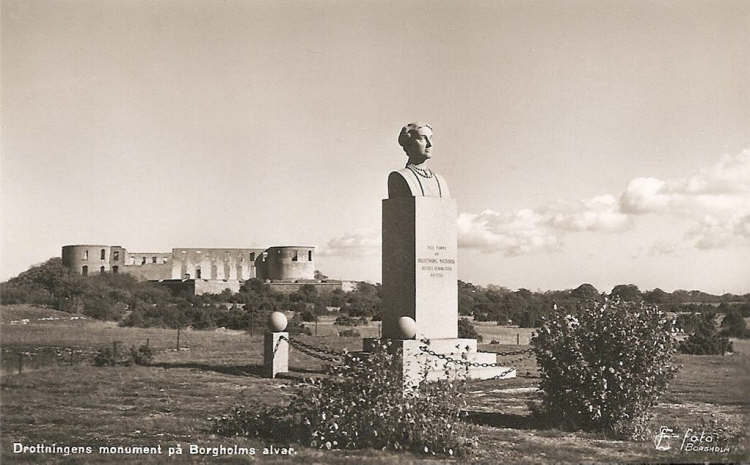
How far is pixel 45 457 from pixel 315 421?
7.74ft

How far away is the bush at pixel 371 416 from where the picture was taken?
24.3 ft

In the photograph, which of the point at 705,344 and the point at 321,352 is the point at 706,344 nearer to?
the point at 705,344

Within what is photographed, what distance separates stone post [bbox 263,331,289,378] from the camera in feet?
41.8

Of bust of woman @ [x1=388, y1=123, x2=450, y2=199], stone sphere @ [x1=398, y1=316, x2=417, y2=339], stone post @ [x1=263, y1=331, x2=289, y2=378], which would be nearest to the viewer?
stone sphere @ [x1=398, y1=316, x2=417, y2=339]

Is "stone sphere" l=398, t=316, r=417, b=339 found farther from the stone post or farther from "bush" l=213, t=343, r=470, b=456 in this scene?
"bush" l=213, t=343, r=470, b=456

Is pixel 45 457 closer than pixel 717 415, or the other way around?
pixel 45 457

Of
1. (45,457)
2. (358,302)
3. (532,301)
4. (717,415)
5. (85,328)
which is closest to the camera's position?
(45,457)

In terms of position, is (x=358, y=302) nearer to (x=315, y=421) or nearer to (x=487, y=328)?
(x=487, y=328)

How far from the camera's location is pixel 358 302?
42.7 metres

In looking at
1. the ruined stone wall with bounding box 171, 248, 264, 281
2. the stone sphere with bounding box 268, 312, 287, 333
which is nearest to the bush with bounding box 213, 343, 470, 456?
the stone sphere with bounding box 268, 312, 287, 333

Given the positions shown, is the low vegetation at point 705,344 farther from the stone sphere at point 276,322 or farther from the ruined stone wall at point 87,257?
the ruined stone wall at point 87,257

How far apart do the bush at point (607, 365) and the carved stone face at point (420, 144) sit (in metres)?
5.56

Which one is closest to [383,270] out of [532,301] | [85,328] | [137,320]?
[85,328]

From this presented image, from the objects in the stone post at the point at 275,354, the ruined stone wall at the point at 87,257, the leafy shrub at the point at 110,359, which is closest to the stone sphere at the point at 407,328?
the stone post at the point at 275,354
